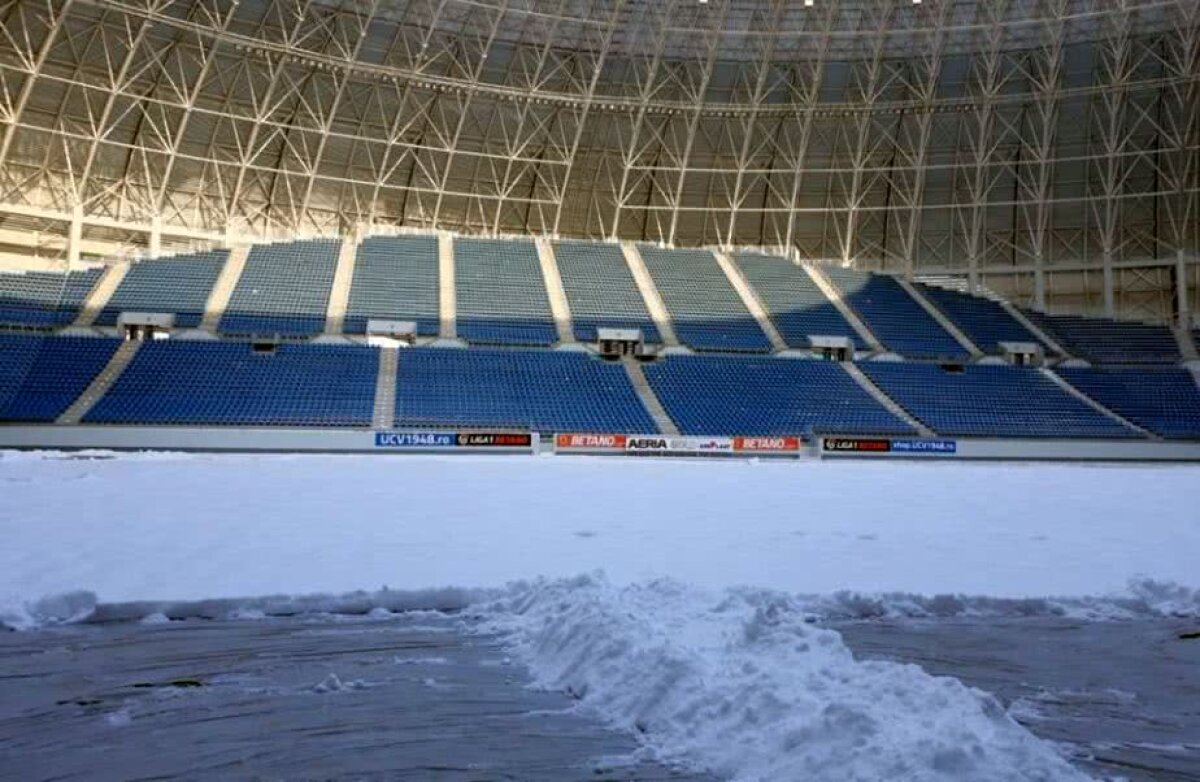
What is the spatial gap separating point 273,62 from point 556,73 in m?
Answer: 12.5

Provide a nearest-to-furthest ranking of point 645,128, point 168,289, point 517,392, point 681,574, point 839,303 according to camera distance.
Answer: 1. point 681,574
2. point 517,392
3. point 168,289
4. point 839,303
5. point 645,128

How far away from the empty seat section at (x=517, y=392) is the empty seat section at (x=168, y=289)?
8878 millimetres

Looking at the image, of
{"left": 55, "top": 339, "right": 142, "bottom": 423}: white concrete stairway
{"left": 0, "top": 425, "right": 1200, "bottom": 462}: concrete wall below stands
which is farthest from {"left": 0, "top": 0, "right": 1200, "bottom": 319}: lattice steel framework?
{"left": 0, "top": 425, "right": 1200, "bottom": 462}: concrete wall below stands

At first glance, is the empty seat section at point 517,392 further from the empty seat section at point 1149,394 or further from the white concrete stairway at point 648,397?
the empty seat section at point 1149,394

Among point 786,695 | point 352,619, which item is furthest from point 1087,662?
point 352,619

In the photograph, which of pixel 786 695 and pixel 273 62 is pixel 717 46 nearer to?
pixel 273 62

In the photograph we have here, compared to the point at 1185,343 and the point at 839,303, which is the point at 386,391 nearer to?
the point at 839,303

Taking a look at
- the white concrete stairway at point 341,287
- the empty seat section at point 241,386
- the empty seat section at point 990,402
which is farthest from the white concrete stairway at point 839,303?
the white concrete stairway at point 341,287

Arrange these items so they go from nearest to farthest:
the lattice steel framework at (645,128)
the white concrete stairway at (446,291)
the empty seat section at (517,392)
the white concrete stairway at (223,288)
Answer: the empty seat section at (517,392) < the lattice steel framework at (645,128) < the white concrete stairway at (223,288) < the white concrete stairway at (446,291)

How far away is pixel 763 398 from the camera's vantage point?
125 feet

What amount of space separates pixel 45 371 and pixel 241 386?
6503mm

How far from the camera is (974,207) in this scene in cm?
4356

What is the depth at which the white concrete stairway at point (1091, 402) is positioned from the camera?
37906 mm

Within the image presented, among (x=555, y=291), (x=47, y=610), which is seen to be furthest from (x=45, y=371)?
(x=47, y=610)
